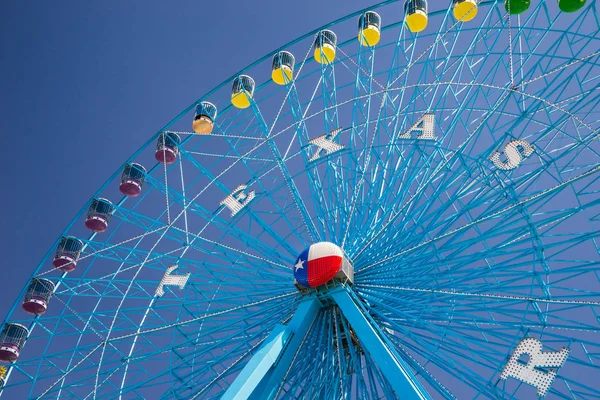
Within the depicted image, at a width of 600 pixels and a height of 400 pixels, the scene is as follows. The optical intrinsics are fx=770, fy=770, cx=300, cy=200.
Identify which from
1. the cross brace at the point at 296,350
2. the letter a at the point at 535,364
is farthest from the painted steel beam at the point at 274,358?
the letter a at the point at 535,364

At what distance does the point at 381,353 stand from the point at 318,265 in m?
2.38

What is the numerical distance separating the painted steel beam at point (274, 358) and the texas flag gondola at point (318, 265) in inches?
14.4

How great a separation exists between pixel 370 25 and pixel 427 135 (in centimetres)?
357

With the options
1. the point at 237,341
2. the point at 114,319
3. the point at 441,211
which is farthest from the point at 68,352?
the point at 441,211

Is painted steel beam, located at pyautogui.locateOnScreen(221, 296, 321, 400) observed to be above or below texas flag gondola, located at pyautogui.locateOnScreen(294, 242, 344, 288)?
below

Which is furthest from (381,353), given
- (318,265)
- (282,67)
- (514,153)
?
(282,67)

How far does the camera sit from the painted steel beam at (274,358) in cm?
1203

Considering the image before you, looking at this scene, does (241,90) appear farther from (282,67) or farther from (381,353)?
(381,353)

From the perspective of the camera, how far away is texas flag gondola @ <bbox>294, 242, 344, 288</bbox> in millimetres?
13383

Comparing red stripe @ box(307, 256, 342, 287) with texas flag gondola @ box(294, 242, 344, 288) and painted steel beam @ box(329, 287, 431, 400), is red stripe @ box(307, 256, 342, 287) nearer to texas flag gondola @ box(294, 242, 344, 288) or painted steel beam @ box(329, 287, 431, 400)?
texas flag gondola @ box(294, 242, 344, 288)

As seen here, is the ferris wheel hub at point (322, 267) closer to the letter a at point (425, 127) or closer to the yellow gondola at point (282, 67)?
the letter a at point (425, 127)

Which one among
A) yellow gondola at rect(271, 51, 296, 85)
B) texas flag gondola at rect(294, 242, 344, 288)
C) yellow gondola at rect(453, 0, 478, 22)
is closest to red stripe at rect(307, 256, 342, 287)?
texas flag gondola at rect(294, 242, 344, 288)

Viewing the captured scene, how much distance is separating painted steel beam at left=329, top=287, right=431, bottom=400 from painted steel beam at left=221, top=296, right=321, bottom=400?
2.07 feet

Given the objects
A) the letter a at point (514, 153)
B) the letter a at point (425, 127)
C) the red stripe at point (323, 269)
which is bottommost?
the letter a at point (514, 153)
